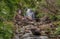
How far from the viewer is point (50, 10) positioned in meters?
12.1

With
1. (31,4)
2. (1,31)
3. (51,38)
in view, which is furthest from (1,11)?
(51,38)

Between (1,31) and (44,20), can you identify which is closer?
(1,31)

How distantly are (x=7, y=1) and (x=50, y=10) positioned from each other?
10471 mm

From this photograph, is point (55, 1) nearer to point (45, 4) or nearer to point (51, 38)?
point (45, 4)

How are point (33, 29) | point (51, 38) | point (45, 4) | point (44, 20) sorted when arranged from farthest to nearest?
point (44, 20), point (33, 29), point (45, 4), point (51, 38)

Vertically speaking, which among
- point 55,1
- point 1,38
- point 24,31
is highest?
→ point 55,1

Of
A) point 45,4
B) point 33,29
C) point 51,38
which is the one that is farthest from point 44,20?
point 51,38

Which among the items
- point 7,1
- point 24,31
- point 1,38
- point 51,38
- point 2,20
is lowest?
point 1,38

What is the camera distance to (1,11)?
1638 mm

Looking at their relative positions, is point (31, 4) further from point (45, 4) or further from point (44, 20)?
point (44, 20)

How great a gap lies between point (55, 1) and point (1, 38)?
10.3 metres

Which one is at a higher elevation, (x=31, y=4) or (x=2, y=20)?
(x=31, y=4)

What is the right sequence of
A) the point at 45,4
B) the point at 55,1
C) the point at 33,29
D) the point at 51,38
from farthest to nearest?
1. the point at 33,29
2. the point at 45,4
3. the point at 55,1
4. the point at 51,38

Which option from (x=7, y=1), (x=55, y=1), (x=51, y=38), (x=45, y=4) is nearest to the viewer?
(x=7, y=1)
